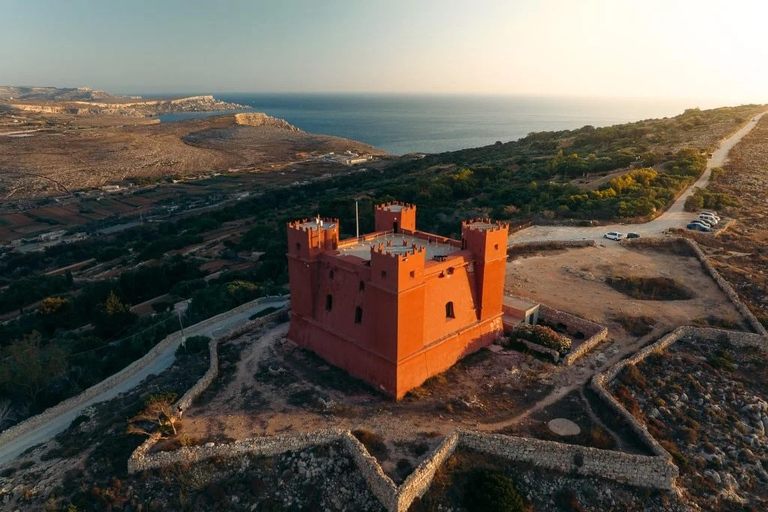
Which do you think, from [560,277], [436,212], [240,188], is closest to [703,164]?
[436,212]

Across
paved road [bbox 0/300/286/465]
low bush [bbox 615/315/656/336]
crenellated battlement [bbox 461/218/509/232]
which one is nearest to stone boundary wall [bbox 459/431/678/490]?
Result: crenellated battlement [bbox 461/218/509/232]

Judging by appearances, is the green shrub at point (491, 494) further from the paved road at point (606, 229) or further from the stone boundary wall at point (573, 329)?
the paved road at point (606, 229)

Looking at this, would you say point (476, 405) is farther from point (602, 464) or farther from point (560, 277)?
point (560, 277)

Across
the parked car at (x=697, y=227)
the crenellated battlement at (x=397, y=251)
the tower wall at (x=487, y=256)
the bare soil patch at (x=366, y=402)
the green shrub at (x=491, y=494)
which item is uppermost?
the crenellated battlement at (x=397, y=251)

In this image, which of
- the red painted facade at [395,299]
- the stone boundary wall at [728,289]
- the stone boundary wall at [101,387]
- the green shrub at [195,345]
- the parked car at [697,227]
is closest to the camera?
the red painted facade at [395,299]

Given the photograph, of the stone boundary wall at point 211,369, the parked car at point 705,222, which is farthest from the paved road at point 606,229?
the stone boundary wall at point 211,369

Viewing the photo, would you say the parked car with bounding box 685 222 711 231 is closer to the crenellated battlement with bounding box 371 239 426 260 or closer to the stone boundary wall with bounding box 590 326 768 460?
the stone boundary wall with bounding box 590 326 768 460
